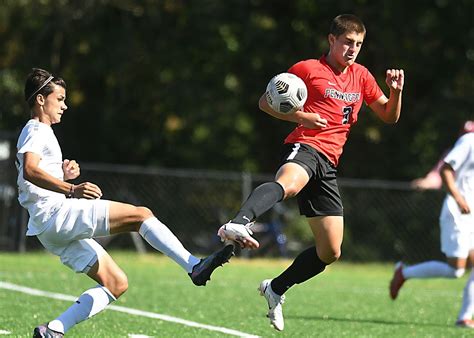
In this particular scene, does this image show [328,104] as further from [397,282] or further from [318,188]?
[397,282]

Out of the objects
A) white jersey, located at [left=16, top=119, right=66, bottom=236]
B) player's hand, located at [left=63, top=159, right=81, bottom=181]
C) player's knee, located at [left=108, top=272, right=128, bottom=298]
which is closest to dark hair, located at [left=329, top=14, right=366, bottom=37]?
player's hand, located at [left=63, top=159, right=81, bottom=181]

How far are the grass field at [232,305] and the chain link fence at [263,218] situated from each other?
2.66 metres

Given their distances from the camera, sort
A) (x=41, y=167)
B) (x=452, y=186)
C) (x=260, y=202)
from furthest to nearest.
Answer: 1. (x=452, y=186)
2. (x=260, y=202)
3. (x=41, y=167)

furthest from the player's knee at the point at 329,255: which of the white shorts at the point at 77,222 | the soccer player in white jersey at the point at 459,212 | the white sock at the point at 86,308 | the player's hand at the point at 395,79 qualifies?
the soccer player in white jersey at the point at 459,212

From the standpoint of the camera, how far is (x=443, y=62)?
877 inches

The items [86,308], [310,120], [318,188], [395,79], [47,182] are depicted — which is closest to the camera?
[47,182]

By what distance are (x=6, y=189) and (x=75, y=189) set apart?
499 inches

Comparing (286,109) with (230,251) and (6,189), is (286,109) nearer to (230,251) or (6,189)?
(230,251)

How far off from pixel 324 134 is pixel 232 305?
12.1ft

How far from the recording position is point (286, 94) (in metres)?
7.16

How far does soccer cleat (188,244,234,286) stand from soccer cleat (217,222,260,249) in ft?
0.21

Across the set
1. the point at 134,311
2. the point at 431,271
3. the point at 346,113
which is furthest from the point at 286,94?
the point at 431,271

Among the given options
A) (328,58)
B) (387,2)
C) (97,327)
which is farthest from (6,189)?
(328,58)

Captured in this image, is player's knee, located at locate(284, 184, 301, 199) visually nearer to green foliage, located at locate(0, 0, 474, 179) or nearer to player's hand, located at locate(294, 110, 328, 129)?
player's hand, located at locate(294, 110, 328, 129)
